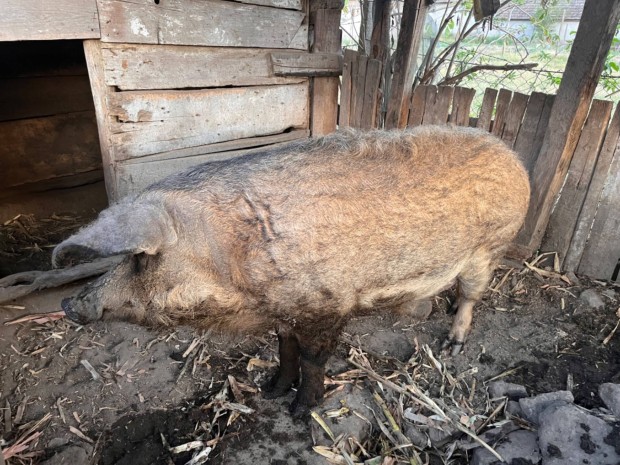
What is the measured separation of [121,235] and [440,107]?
3.18 metres

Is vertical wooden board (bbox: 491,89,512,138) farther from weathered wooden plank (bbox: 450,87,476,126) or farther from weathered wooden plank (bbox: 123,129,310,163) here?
weathered wooden plank (bbox: 123,129,310,163)

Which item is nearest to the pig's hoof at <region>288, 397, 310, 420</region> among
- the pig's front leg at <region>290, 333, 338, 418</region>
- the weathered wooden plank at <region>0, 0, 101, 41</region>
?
the pig's front leg at <region>290, 333, 338, 418</region>

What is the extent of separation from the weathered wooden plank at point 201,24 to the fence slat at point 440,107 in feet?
4.25

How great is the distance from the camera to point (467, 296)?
11.9 ft

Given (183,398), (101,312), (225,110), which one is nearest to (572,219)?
(225,110)

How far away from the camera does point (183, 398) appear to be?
308 centimetres

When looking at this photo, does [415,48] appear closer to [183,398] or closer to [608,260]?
[608,260]

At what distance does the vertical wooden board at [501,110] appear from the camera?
4.00 metres

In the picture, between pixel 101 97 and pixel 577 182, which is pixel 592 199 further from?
pixel 101 97

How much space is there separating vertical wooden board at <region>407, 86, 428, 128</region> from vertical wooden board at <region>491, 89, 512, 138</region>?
638mm

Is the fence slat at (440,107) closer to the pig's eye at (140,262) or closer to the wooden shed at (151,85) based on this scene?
the wooden shed at (151,85)

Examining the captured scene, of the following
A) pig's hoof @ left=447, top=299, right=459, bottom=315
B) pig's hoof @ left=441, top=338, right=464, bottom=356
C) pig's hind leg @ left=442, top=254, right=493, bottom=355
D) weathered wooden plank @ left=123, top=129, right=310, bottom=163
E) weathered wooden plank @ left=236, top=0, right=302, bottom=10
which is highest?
weathered wooden plank @ left=236, top=0, right=302, bottom=10

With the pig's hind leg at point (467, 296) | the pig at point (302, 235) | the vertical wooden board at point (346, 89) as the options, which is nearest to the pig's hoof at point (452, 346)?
the pig's hind leg at point (467, 296)

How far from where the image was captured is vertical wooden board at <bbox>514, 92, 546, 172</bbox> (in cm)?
389
